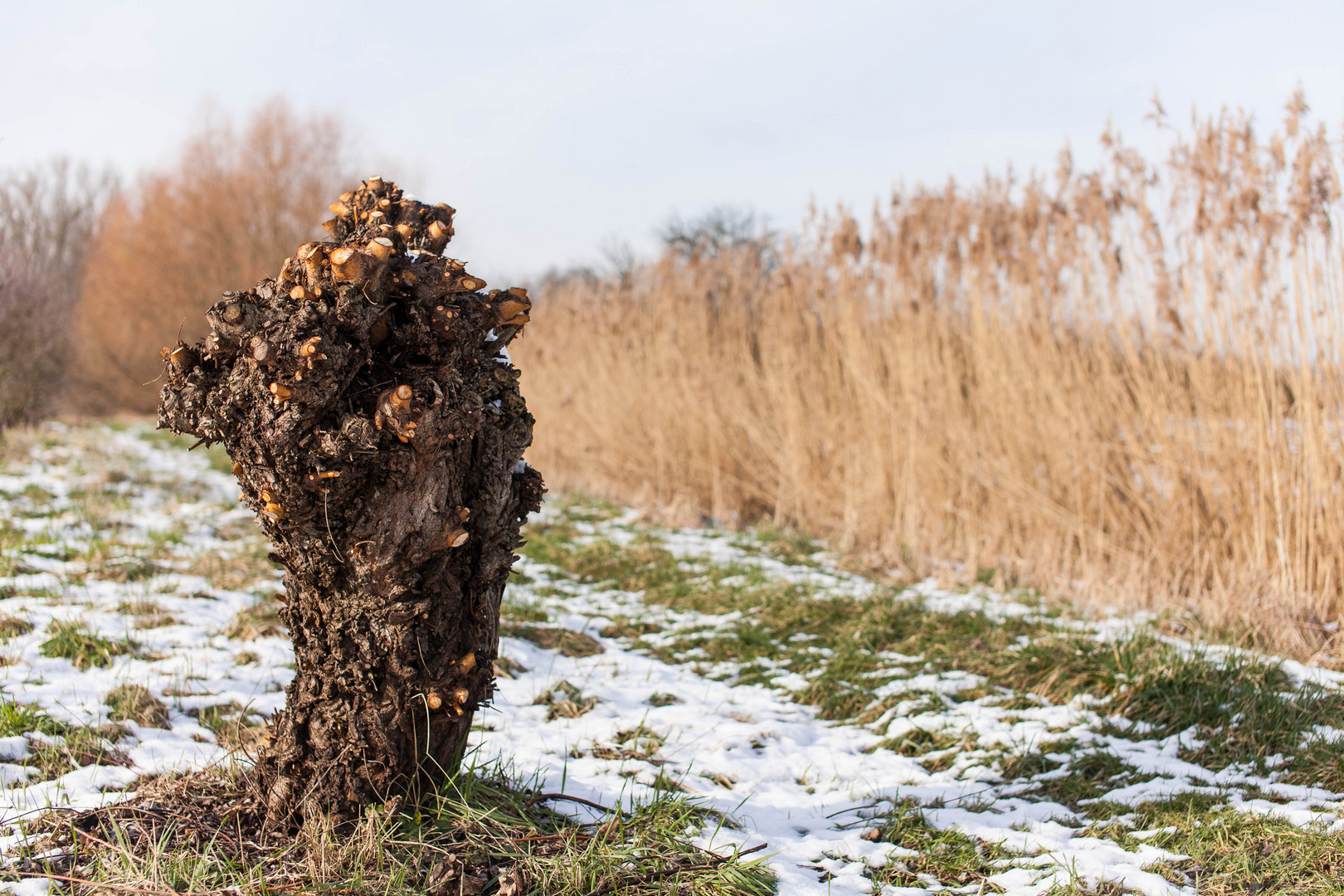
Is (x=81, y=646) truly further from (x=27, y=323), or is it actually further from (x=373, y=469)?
(x=27, y=323)

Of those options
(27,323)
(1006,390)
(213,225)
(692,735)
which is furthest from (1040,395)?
(213,225)

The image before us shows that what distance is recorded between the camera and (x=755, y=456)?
710 centimetres

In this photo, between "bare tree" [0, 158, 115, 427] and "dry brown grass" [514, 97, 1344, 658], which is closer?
"dry brown grass" [514, 97, 1344, 658]

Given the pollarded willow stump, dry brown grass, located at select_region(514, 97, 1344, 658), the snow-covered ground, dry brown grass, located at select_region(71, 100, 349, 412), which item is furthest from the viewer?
dry brown grass, located at select_region(71, 100, 349, 412)

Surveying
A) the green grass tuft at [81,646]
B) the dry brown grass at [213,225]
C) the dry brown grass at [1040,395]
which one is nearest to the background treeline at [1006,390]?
the dry brown grass at [1040,395]

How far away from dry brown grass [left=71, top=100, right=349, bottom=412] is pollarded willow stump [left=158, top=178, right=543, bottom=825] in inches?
836

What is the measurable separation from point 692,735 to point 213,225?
22.9 m

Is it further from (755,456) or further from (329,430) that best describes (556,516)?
(329,430)

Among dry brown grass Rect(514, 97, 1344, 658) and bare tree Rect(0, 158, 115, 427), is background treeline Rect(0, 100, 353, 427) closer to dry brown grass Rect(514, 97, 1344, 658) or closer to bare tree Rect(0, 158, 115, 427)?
bare tree Rect(0, 158, 115, 427)

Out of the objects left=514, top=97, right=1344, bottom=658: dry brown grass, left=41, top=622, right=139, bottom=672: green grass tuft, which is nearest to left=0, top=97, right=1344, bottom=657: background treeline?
left=514, top=97, right=1344, bottom=658: dry brown grass

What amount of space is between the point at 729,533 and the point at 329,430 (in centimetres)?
504

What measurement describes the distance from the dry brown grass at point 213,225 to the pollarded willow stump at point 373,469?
2123 cm

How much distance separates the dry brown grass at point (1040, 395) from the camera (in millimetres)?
3793

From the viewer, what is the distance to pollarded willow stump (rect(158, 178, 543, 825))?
159 cm
